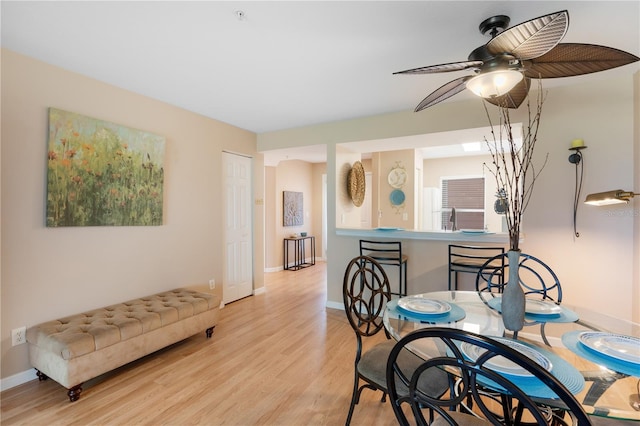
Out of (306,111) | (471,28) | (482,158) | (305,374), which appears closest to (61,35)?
(306,111)

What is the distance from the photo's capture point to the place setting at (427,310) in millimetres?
1646

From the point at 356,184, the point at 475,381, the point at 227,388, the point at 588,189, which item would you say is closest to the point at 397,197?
the point at 356,184

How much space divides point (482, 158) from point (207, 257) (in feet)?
19.4

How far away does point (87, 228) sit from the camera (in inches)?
105

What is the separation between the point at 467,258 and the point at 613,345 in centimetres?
194

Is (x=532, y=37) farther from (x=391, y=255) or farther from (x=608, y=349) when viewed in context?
(x=391, y=255)

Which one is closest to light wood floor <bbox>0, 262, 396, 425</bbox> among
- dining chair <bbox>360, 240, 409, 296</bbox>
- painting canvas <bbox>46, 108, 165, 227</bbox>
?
dining chair <bbox>360, 240, 409, 296</bbox>

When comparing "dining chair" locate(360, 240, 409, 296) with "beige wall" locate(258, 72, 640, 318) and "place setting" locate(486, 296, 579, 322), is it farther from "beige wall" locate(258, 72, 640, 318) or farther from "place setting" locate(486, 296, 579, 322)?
"place setting" locate(486, 296, 579, 322)

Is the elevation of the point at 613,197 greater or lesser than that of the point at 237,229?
greater

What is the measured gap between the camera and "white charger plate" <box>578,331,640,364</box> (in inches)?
46.4

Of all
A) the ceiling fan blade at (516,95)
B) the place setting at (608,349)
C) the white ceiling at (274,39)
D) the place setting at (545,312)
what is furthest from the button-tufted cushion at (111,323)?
the ceiling fan blade at (516,95)

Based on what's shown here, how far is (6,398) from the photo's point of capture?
2100 millimetres

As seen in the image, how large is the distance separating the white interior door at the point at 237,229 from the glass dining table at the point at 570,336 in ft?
9.61

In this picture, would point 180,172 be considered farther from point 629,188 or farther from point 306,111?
point 629,188
